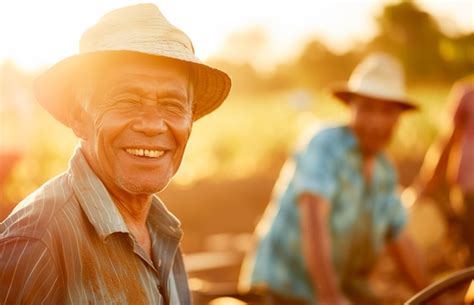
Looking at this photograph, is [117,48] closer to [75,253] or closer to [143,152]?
[143,152]

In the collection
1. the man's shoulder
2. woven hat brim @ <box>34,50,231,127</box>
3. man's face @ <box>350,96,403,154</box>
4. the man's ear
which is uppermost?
woven hat brim @ <box>34,50,231,127</box>

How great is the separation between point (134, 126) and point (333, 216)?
2.43 meters

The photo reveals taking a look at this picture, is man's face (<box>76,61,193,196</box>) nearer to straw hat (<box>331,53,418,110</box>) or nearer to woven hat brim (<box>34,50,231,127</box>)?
woven hat brim (<box>34,50,231,127</box>)

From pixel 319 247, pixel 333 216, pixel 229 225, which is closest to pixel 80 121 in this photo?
pixel 319 247

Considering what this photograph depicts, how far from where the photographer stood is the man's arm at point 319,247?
13.8 feet

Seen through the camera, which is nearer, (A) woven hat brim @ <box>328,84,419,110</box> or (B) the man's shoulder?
(B) the man's shoulder

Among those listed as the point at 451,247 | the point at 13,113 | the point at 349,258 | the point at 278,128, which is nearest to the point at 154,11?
the point at 349,258

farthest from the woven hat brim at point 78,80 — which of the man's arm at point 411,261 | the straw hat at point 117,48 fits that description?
the man's arm at point 411,261

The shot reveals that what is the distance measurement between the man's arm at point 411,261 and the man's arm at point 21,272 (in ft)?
9.76

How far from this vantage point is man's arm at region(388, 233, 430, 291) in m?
4.71

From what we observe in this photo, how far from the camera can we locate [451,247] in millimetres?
6254

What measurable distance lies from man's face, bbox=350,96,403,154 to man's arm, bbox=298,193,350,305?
37 centimetres

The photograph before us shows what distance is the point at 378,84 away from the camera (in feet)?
15.6

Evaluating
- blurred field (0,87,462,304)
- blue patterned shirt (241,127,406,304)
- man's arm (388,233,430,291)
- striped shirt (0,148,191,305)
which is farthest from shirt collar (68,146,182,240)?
blurred field (0,87,462,304)
